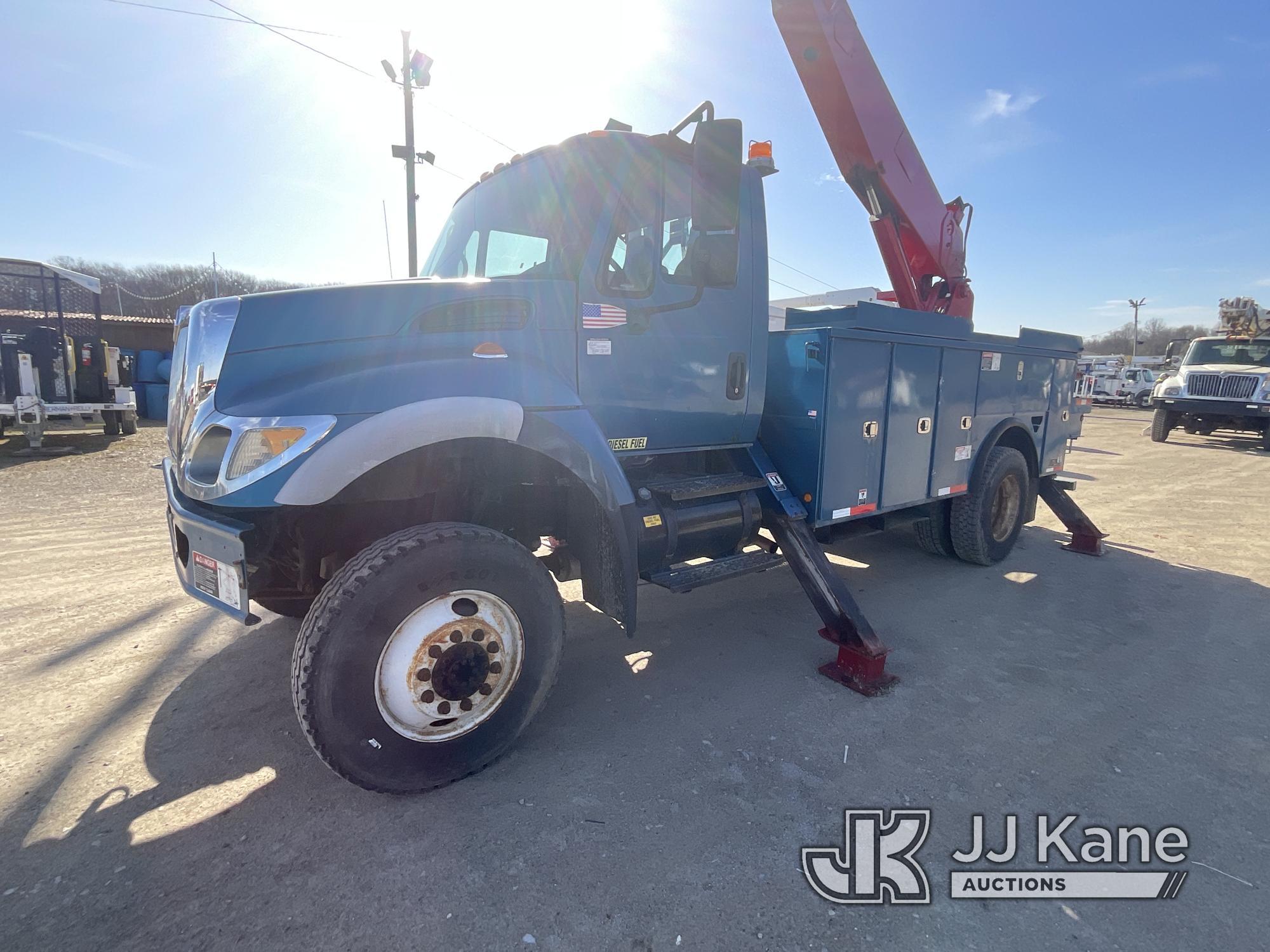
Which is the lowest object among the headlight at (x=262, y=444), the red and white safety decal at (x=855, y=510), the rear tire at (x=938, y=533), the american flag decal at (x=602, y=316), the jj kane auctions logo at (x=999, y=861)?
the jj kane auctions logo at (x=999, y=861)

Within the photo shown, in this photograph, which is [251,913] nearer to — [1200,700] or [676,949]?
[676,949]

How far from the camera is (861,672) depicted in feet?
11.6

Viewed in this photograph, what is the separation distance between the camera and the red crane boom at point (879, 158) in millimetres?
5020

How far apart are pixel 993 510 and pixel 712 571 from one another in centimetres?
354

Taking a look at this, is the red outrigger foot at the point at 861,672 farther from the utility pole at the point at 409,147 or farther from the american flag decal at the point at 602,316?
the utility pole at the point at 409,147

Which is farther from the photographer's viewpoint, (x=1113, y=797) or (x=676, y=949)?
(x=1113, y=797)

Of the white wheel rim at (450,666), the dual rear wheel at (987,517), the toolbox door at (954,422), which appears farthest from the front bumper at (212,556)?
the dual rear wheel at (987,517)

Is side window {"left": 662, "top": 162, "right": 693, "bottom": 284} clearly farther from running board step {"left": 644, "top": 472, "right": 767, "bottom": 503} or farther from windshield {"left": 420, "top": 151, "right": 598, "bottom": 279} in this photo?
running board step {"left": 644, "top": 472, "right": 767, "bottom": 503}

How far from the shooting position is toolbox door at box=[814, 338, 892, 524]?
3953mm

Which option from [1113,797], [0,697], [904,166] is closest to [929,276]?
[904,166]

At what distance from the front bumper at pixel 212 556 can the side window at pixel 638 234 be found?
6.25ft

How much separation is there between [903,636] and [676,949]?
2.82m

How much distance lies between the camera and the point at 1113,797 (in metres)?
2.62

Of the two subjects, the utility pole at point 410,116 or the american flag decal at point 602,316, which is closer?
the american flag decal at point 602,316
